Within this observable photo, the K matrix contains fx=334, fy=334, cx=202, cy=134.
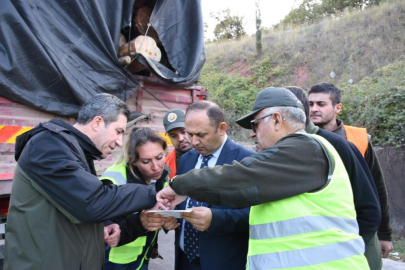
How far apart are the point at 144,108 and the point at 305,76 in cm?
1000

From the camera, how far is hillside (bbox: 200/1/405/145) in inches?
437

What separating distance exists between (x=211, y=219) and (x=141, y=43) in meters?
2.63

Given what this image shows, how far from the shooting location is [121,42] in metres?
4.02

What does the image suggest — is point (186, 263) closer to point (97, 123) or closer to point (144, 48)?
point (97, 123)

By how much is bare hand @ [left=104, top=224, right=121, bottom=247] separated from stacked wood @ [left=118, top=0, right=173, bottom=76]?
6.71 feet

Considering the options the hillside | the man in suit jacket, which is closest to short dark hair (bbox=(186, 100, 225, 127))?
the man in suit jacket

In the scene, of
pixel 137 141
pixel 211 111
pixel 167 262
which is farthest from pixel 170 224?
pixel 167 262

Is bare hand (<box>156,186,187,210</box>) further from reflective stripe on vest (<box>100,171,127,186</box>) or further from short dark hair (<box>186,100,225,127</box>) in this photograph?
short dark hair (<box>186,100,225,127</box>)

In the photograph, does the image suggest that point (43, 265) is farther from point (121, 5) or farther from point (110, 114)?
point (121, 5)

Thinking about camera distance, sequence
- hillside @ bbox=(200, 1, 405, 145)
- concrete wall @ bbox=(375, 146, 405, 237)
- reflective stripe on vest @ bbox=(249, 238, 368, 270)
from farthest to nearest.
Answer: hillside @ bbox=(200, 1, 405, 145) → concrete wall @ bbox=(375, 146, 405, 237) → reflective stripe on vest @ bbox=(249, 238, 368, 270)

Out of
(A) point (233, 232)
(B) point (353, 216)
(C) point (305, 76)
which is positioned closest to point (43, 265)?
(A) point (233, 232)

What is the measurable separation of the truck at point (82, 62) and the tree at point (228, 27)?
748 inches

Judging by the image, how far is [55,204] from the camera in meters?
1.61

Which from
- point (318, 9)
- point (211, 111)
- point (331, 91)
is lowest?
point (211, 111)
